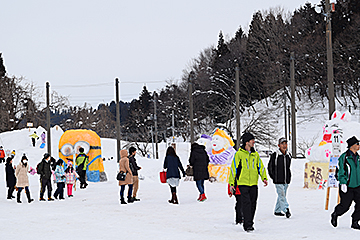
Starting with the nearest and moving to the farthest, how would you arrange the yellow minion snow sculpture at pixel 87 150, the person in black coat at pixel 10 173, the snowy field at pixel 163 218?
1. the snowy field at pixel 163 218
2. the person in black coat at pixel 10 173
3. the yellow minion snow sculpture at pixel 87 150

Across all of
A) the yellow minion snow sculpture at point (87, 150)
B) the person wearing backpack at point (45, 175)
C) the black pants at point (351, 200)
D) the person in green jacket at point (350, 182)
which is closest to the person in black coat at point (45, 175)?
the person wearing backpack at point (45, 175)

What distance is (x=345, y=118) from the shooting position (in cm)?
1537

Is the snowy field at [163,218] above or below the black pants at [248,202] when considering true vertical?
below

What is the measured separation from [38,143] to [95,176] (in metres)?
16.7

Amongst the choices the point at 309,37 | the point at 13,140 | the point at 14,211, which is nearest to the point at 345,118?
the point at 14,211

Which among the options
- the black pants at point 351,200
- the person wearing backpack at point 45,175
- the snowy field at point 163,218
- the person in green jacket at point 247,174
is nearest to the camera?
the black pants at point 351,200

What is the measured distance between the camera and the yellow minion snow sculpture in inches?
889

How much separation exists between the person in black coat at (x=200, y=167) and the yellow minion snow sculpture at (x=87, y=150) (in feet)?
32.5

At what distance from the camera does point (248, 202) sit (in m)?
8.64

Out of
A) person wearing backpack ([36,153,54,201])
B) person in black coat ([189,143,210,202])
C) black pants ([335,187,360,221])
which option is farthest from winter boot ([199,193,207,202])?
black pants ([335,187,360,221])

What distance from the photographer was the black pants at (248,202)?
28.2 ft

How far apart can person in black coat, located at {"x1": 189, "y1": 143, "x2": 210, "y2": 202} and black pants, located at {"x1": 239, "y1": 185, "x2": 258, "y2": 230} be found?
483 centimetres

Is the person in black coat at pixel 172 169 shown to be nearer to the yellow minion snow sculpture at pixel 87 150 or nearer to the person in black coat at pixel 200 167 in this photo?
the person in black coat at pixel 200 167

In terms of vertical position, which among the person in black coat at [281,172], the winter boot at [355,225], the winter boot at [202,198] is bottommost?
the winter boot at [202,198]
